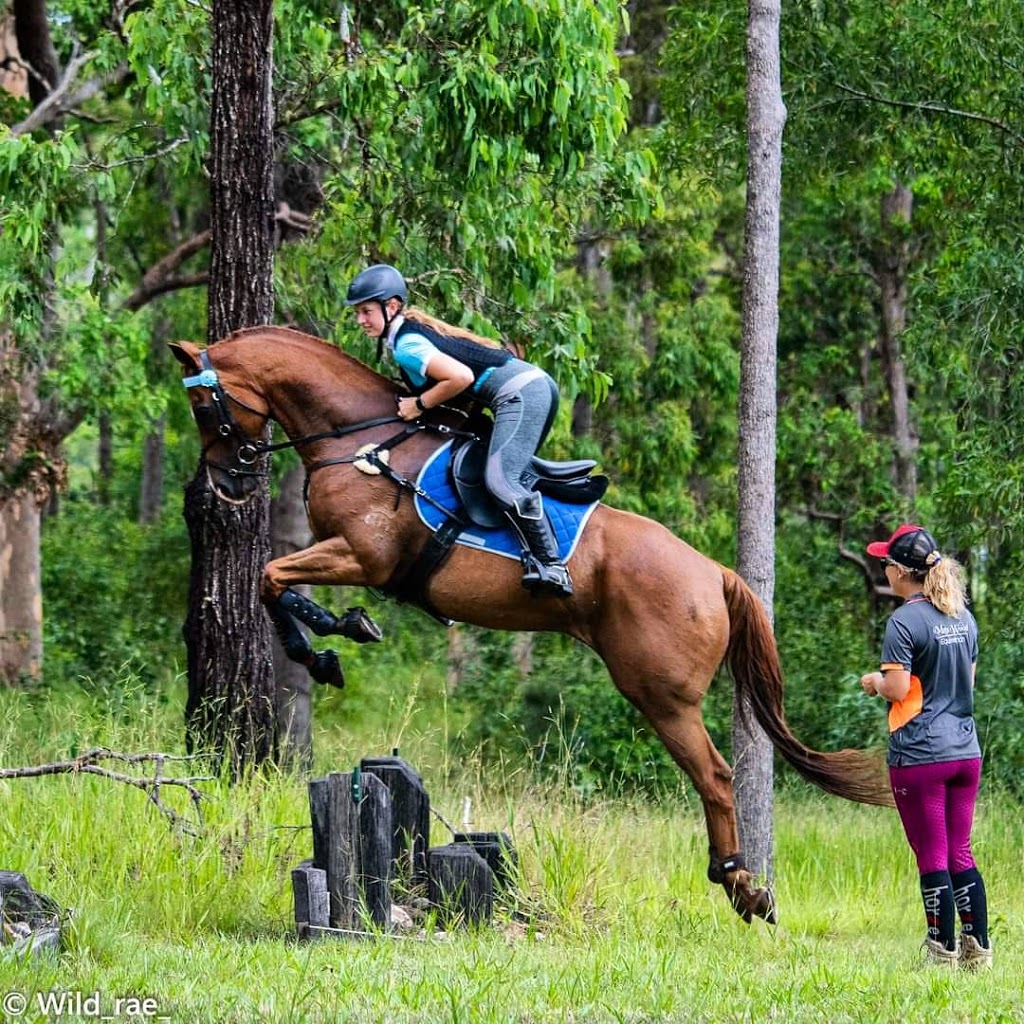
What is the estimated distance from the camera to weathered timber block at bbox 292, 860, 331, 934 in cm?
803

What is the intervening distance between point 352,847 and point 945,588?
320 cm

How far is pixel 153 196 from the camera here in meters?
23.9

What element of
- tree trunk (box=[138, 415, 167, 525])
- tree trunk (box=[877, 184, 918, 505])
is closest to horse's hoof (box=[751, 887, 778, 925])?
tree trunk (box=[877, 184, 918, 505])

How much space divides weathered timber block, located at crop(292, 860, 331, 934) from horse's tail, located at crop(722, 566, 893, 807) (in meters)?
2.61

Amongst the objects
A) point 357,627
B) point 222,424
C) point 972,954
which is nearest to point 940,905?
point 972,954

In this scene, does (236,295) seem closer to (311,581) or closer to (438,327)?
(438,327)

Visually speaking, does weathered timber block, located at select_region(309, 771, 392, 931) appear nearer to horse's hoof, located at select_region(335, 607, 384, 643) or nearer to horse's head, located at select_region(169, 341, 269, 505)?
horse's hoof, located at select_region(335, 607, 384, 643)

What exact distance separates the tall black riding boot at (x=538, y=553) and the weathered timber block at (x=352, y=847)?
1359 millimetres

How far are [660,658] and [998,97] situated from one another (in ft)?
28.5

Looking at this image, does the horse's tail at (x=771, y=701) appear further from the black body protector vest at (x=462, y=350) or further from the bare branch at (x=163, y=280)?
the bare branch at (x=163, y=280)

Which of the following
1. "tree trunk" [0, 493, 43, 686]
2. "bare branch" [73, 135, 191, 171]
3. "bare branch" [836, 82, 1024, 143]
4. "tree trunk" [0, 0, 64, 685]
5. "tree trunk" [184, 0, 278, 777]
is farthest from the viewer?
"tree trunk" [0, 493, 43, 686]

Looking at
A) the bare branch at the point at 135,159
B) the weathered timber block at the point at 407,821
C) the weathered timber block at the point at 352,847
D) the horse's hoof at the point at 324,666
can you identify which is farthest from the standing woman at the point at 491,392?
the bare branch at the point at 135,159

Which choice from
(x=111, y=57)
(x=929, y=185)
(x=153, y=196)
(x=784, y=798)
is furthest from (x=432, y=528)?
(x=153, y=196)

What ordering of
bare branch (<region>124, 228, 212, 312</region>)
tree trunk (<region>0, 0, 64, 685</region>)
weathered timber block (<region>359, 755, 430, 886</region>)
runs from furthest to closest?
1. bare branch (<region>124, 228, 212, 312</region>)
2. tree trunk (<region>0, 0, 64, 685</region>)
3. weathered timber block (<region>359, 755, 430, 886</region>)
